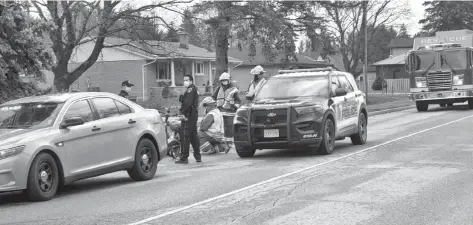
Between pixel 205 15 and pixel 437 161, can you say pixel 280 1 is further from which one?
pixel 437 161

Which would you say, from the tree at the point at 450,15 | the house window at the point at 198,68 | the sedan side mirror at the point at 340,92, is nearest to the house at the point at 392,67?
the tree at the point at 450,15

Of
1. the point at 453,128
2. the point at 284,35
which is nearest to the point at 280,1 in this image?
the point at 284,35

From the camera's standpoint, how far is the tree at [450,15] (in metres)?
84.2

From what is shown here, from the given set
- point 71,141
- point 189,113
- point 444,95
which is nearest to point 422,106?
point 444,95

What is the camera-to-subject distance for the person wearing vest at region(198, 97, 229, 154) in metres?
15.9

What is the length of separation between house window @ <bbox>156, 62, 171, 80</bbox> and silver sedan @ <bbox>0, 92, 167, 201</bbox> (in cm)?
4190

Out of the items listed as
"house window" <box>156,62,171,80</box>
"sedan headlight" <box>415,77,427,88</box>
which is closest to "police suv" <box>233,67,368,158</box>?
"sedan headlight" <box>415,77,427,88</box>

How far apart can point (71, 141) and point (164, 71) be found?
44315mm

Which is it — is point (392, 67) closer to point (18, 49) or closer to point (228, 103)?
point (228, 103)

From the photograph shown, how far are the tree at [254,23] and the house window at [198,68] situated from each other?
2616 centimetres

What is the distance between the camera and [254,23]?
29.2 m

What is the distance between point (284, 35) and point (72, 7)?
8551 mm

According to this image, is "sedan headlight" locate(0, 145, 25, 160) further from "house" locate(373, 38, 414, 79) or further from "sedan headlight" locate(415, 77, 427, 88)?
"house" locate(373, 38, 414, 79)

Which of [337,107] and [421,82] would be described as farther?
[421,82]
